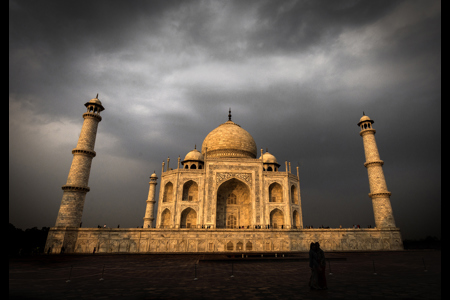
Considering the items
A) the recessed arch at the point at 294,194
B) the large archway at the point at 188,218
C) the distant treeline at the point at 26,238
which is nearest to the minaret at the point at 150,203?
the large archway at the point at 188,218

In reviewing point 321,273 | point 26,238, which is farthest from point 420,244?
point 26,238

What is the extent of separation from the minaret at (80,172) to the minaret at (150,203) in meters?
12.4

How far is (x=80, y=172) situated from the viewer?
2167cm

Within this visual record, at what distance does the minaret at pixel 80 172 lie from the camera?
2031cm

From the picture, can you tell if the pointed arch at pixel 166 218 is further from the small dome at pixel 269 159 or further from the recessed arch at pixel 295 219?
the small dome at pixel 269 159

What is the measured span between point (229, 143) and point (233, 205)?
27.7 ft

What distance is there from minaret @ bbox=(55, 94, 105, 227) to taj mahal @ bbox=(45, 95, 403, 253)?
0.07 metres

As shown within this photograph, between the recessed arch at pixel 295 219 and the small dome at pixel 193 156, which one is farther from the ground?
the small dome at pixel 193 156

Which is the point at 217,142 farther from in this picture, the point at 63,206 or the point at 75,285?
the point at 75,285
